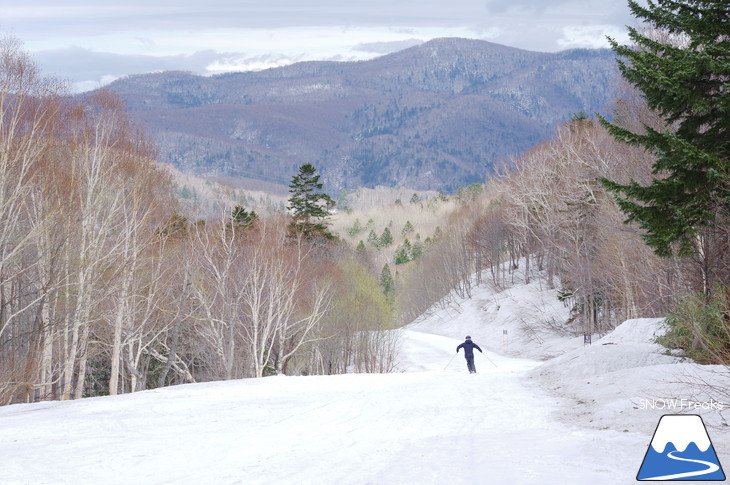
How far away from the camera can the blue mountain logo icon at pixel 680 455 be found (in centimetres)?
734

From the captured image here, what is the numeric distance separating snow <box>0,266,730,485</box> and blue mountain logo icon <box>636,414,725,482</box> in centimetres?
Result: 32

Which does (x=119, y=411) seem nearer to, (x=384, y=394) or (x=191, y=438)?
(x=191, y=438)

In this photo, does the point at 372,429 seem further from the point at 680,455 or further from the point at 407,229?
the point at 407,229

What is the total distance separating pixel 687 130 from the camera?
1302 centimetres

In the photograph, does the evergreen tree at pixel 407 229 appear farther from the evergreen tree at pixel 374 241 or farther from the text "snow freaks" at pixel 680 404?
the text "snow freaks" at pixel 680 404

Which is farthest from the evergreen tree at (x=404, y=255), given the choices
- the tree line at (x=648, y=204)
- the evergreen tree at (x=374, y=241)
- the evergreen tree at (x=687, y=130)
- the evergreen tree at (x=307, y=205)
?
the evergreen tree at (x=687, y=130)

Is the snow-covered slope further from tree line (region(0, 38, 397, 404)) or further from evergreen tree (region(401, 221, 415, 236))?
evergreen tree (region(401, 221, 415, 236))

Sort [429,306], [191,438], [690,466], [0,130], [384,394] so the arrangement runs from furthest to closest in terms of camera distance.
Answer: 1. [429,306]
2. [0,130]
3. [384,394]
4. [191,438]
5. [690,466]

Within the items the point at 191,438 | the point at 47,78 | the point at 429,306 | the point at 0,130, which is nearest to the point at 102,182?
the point at 0,130

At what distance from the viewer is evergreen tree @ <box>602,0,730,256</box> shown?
1188cm

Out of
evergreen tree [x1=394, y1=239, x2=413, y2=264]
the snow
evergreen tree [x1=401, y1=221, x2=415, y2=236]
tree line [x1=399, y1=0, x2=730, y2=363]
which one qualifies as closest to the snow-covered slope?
tree line [x1=399, y1=0, x2=730, y2=363]

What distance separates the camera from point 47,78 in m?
28.2

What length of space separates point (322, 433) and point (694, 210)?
304 inches

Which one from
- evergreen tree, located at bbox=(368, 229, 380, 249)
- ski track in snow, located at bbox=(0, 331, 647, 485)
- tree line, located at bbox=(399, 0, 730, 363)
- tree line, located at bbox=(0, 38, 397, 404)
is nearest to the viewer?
ski track in snow, located at bbox=(0, 331, 647, 485)
